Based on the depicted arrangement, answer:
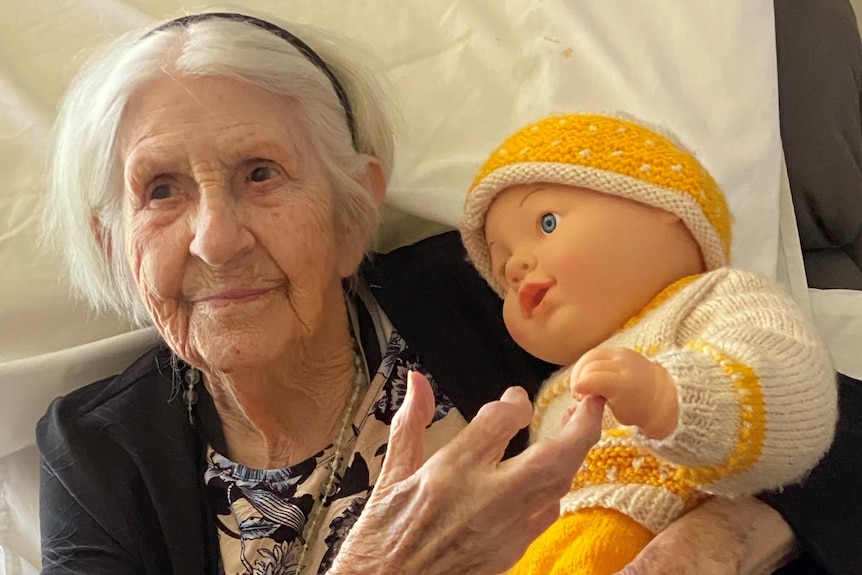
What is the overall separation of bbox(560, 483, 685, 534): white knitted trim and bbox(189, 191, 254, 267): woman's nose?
44cm

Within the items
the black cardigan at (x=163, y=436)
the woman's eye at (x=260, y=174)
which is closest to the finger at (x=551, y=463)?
the black cardigan at (x=163, y=436)

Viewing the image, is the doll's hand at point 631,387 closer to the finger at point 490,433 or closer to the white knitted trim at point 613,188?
the finger at point 490,433

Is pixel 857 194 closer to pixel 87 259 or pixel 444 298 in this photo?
pixel 444 298

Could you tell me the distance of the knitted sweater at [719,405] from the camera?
2.54 ft

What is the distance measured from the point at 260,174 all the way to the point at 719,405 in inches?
22.7

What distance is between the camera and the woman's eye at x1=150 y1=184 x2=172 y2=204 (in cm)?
105

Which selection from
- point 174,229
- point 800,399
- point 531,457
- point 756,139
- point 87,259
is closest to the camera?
point 531,457

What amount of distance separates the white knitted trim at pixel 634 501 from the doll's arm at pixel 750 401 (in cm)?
4

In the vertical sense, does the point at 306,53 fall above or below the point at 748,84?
above

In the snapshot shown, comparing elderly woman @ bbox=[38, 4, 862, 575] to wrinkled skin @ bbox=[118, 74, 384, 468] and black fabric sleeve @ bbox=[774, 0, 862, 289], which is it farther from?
black fabric sleeve @ bbox=[774, 0, 862, 289]

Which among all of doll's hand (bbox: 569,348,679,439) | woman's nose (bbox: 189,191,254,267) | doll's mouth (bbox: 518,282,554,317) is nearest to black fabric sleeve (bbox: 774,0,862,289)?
doll's mouth (bbox: 518,282,554,317)

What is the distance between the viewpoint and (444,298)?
3.89 ft

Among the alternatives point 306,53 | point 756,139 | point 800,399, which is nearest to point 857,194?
point 756,139

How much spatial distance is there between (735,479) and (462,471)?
0.27 metres
